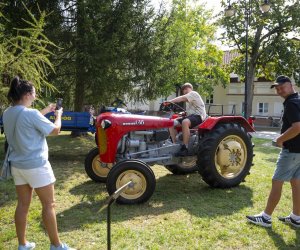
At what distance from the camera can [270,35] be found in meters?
26.2

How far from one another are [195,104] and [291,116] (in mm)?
2451

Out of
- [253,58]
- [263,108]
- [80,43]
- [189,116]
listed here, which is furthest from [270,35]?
[189,116]

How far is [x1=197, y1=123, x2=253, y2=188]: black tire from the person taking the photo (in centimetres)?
583

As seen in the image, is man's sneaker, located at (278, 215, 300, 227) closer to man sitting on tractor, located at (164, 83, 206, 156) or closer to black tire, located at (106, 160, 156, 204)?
black tire, located at (106, 160, 156, 204)

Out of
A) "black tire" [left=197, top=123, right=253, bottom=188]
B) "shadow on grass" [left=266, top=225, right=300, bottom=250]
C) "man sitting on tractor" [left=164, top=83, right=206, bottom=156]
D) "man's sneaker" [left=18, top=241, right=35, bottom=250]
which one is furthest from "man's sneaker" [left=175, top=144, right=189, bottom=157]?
"man's sneaker" [left=18, top=241, right=35, bottom=250]

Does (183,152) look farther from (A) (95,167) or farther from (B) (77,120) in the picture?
(B) (77,120)

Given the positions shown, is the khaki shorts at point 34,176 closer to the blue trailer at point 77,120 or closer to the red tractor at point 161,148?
the red tractor at point 161,148

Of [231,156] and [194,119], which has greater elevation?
[194,119]

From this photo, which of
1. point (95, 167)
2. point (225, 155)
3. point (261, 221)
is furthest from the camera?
point (95, 167)

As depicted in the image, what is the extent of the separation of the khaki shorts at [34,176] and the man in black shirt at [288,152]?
101 inches

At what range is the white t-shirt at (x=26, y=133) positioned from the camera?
3211 millimetres

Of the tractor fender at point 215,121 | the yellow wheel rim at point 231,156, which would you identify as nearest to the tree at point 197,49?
the tractor fender at point 215,121

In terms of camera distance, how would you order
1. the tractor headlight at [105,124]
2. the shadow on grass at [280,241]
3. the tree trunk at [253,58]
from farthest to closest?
the tree trunk at [253,58] → the tractor headlight at [105,124] → the shadow on grass at [280,241]

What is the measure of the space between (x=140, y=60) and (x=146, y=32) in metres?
0.88
